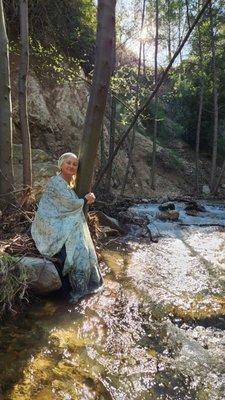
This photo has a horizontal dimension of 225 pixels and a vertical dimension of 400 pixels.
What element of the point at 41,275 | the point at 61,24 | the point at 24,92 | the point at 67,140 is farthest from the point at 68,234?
the point at 61,24

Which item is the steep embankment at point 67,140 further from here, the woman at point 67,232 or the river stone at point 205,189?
the woman at point 67,232

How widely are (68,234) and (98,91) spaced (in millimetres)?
1774

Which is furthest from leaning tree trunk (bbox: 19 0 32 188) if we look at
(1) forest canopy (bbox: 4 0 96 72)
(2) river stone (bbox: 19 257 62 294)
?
(1) forest canopy (bbox: 4 0 96 72)

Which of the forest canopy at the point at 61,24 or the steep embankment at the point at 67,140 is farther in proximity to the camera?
the forest canopy at the point at 61,24

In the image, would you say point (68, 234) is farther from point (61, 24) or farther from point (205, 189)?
point (205, 189)

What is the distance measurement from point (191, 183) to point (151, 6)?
32.5 ft

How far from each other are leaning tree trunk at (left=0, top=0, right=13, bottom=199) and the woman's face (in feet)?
6.83

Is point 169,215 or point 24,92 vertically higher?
point 24,92

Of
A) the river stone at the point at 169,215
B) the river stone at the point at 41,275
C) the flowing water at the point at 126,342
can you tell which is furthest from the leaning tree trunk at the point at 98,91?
the river stone at the point at 169,215

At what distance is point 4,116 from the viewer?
6.73 metres

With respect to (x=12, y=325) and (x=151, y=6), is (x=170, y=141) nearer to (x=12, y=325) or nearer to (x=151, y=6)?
(x=151, y=6)

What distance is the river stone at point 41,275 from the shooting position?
446 cm

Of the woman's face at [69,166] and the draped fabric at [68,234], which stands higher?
the woman's face at [69,166]

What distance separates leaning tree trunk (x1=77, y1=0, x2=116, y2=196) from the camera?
A: 4734 millimetres
